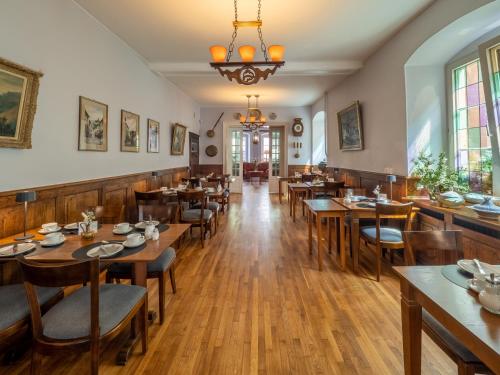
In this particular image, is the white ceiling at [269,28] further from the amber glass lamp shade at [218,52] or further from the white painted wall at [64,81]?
the amber glass lamp shade at [218,52]

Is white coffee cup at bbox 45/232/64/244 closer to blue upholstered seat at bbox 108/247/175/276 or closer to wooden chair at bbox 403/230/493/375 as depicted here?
blue upholstered seat at bbox 108/247/175/276

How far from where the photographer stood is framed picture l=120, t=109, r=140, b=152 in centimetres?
443

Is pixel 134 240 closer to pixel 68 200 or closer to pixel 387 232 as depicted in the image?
pixel 68 200

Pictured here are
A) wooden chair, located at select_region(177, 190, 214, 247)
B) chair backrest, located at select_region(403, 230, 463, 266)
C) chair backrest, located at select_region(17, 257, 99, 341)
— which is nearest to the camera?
chair backrest, located at select_region(17, 257, 99, 341)

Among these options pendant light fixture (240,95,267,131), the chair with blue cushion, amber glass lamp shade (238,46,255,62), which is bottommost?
the chair with blue cushion

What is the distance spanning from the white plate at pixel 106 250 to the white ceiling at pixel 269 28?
2.98m

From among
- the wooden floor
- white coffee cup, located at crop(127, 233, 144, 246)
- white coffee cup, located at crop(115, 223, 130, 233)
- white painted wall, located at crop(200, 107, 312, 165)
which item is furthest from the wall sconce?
white coffee cup, located at crop(127, 233, 144, 246)

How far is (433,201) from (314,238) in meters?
1.93

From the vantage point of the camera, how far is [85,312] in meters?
1.59

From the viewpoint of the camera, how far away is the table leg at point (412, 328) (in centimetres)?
140

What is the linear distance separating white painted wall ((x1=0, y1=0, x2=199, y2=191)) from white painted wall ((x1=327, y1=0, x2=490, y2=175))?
14.1ft

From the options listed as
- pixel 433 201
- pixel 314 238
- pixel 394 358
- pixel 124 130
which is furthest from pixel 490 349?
pixel 124 130

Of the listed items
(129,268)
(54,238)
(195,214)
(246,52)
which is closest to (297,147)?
(195,214)

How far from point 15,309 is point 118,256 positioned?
0.64 metres
